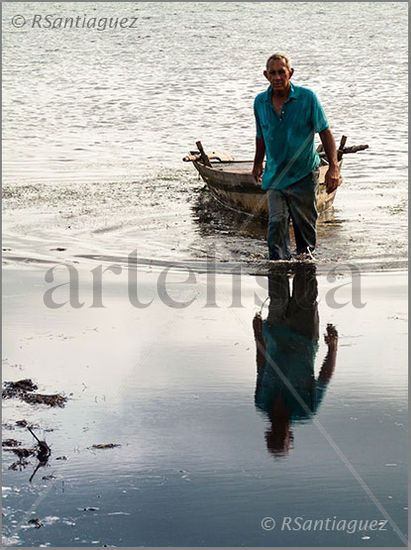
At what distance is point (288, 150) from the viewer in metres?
10.7

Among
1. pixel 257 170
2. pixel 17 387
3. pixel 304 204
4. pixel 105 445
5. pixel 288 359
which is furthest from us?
pixel 257 170

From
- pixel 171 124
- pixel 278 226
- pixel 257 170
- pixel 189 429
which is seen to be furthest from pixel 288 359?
pixel 171 124

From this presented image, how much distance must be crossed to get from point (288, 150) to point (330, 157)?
0.37m

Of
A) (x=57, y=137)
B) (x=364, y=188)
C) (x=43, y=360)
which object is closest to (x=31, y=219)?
(x=364, y=188)

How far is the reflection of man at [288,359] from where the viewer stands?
7.02m

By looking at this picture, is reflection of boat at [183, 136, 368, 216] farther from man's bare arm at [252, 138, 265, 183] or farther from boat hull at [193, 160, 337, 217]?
man's bare arm at [252, 138, 265, 183]

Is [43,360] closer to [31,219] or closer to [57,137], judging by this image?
[31,219]

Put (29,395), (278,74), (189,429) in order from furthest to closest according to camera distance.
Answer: (278,74) → (29,395) → (189,429)

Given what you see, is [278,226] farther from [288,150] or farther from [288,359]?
[288,359]

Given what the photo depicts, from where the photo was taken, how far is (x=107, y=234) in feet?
45.1

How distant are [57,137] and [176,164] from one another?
4419 mm
